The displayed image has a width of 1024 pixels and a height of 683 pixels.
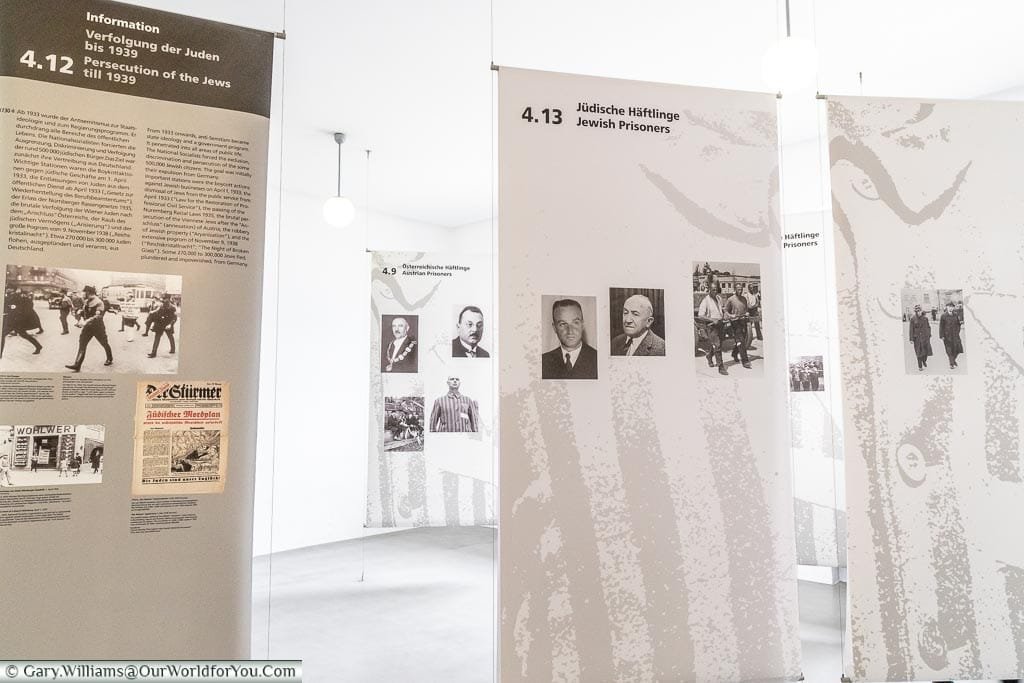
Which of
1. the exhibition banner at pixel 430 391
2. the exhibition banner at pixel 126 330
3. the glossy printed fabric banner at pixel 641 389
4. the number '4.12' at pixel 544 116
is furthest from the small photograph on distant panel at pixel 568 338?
the exhibition banner at pixel 430 391

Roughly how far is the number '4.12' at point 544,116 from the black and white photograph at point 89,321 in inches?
51.9

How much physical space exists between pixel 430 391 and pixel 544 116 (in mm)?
3277

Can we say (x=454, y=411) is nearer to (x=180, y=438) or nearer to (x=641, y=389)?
(x=641, y=389)

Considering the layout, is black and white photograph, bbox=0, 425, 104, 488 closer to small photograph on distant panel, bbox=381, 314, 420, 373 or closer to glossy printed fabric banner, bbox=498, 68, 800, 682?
glossy printed fabric banner, bbox=498, 68, 800, 682

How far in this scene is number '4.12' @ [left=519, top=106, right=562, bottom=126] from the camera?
7.75 feet

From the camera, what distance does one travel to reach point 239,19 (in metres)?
3.45

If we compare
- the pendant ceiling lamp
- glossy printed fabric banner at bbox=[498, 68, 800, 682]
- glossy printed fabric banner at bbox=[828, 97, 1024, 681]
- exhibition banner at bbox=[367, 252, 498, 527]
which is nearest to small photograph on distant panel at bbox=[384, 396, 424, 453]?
exhibition banner at bbox=[367, 252, 498, 527]

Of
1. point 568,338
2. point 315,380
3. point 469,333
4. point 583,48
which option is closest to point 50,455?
point 568,338

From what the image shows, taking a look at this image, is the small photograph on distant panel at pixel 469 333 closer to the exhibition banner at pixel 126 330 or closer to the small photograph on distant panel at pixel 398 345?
the small photograph on distant panel at pixel 398 345

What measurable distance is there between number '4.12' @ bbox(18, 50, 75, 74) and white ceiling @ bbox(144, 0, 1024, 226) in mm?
1003

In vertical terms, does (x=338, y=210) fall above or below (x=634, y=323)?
above

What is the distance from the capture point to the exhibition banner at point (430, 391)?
5246 millimetres

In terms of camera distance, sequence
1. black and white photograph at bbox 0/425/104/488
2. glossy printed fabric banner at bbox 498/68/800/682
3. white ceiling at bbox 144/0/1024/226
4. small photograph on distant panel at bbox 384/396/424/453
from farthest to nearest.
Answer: small photograph on distant panel at bbox 384/396/424/453 → white ceiling at bbox 144/0/1024/226 → glossy printed fabric banner at bbox 498/68/800/682 → black and white photograph at bbox 0/425/104/488

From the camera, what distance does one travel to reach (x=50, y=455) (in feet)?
6.28
